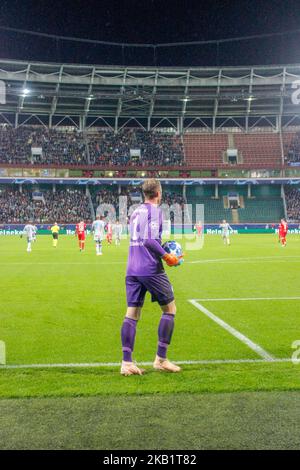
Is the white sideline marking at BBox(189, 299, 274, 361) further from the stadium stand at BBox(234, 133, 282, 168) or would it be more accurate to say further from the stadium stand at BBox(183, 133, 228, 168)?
the stadium stand at BBox(234, 133, 282, 168)

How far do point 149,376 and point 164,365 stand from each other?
0.25m

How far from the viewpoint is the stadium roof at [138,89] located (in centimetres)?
5972

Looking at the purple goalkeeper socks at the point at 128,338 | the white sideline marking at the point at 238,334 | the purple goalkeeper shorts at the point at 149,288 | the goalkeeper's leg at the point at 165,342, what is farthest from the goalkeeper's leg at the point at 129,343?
the white sideline marking at the point at 238,334

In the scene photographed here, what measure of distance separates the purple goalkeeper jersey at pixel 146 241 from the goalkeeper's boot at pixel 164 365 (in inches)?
41.1

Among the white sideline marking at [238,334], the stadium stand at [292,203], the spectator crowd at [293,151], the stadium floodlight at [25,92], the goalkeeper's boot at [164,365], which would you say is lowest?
the white sideline marking at [238,334]

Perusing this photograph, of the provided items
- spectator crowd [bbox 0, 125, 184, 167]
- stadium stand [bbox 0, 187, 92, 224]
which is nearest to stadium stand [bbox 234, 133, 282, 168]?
spectator crowd [bbox 0, 125, 184, 167]

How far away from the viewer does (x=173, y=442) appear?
379 centimetres

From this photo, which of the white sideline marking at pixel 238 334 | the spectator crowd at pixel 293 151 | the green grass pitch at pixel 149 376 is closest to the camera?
the green grass pitch at pixel 149 376

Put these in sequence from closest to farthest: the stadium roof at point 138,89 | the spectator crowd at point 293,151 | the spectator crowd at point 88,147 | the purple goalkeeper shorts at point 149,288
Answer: the purple goalkeeper shorts at point 149,288 < the stadium roof at point 138,89 < the spectator crowd at point 88,147 < the spectator crowd at point 293,151

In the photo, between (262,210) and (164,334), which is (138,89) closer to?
(262,210)

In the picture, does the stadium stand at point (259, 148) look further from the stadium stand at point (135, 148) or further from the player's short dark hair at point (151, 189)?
the player's short dark hair at point (151, 189)

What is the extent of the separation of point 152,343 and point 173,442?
3435 mm

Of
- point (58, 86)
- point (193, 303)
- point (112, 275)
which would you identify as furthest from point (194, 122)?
point (193, 303)
